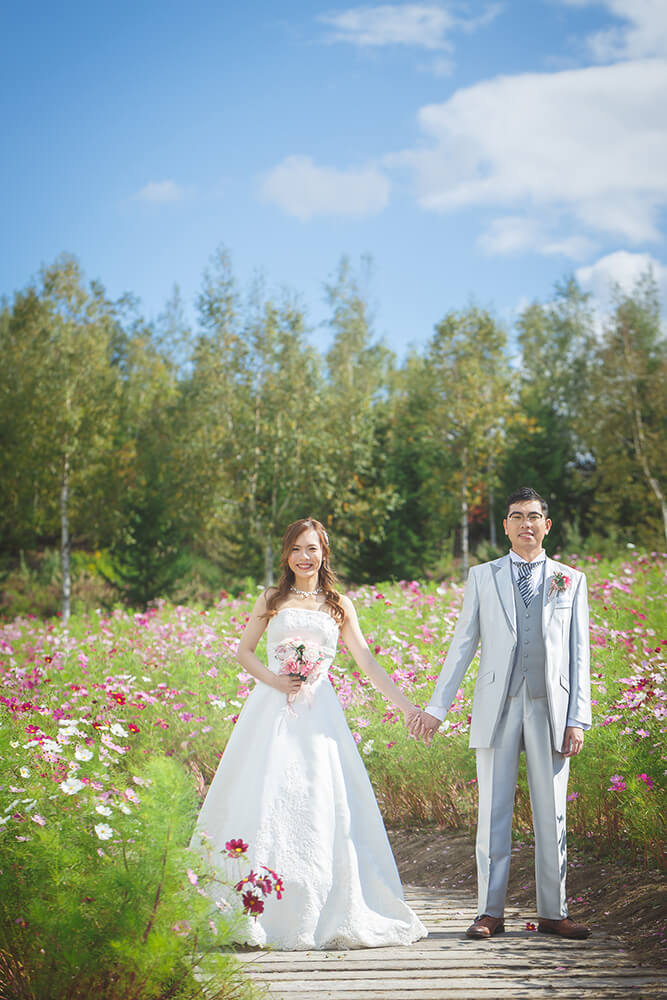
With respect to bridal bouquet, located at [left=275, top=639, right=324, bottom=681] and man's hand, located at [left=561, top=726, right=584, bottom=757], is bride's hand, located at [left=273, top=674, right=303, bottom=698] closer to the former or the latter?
bridal bouquet, located at [left=275, top=639, right=324, bottom=681]

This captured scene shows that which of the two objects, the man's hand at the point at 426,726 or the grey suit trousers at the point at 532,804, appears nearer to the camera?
the grey suit trousers at the point at 532,804

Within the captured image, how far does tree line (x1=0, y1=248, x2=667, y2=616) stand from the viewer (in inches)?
882

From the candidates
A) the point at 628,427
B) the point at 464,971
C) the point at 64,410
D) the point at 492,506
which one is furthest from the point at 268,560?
the point at 464,971

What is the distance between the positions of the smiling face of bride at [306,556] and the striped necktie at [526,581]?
108cm

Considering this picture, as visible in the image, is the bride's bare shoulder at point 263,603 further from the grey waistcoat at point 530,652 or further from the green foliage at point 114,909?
the green foliage at point 114,909

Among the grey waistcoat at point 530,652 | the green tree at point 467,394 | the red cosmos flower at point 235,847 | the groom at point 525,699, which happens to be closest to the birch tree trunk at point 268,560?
the green tree at point 467,394

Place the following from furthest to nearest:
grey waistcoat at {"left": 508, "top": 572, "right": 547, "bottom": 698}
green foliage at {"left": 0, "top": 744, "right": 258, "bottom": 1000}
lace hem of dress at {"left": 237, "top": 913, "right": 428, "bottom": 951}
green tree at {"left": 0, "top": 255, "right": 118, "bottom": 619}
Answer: green tree at {"left": 0, "top": 255, "right": 118, "bottom": 619}
grey waistcoat at {"left": 508, "top": 572, "right": 547, "bottom": 698}
lace hem of dress at {"left": 237, "top": 913, "right": 428, "bottom": 951}
green foliage at {"left": 0, "top": 744, "right": 258, "bottom": 1000}

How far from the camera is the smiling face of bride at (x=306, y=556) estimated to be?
4.79 meters

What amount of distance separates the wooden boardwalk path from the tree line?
1448cm

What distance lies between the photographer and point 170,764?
3.11 meters

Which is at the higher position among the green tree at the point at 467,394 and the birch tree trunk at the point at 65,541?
the green tree at the point at 467,394

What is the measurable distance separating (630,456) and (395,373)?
11.9 meters

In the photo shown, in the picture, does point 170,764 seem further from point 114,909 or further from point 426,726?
point 426,726

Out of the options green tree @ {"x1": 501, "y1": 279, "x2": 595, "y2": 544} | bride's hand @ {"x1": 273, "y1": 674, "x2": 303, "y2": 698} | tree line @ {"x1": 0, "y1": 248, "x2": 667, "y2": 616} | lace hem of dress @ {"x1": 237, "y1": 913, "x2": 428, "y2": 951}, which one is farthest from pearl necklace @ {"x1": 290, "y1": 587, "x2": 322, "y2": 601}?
green tree @ {"x1": 501, "y1": 279, "x2": 595, "y2": 544}
